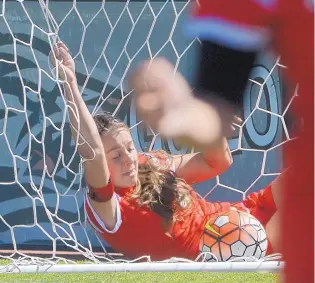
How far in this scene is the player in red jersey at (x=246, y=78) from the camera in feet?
1.90

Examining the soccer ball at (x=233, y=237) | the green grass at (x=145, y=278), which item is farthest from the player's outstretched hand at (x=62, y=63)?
the green grass at (x=145, y=278)

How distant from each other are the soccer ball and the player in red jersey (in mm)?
1829

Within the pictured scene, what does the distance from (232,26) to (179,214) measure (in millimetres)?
2100

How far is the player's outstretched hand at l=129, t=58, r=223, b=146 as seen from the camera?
64cm

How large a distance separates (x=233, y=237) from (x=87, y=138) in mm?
618

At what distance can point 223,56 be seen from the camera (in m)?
0.66

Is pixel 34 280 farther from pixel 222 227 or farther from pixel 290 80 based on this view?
pixel 290 80

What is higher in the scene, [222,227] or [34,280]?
[222,227]

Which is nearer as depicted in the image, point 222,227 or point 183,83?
point 183,83

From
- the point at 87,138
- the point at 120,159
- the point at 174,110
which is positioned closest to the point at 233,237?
the point at 120,159

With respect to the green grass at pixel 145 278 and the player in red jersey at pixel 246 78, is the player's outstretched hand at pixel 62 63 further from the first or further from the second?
the player in red jersey at pixel 246 78

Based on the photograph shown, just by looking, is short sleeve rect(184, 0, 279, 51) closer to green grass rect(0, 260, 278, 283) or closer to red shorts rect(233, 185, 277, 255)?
red shorts rect(233, 185, 277, 255)

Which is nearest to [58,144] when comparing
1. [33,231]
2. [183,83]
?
[33,231]

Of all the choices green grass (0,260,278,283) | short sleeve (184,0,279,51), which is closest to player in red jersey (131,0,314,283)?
short sleeve (184,0,279,51)
